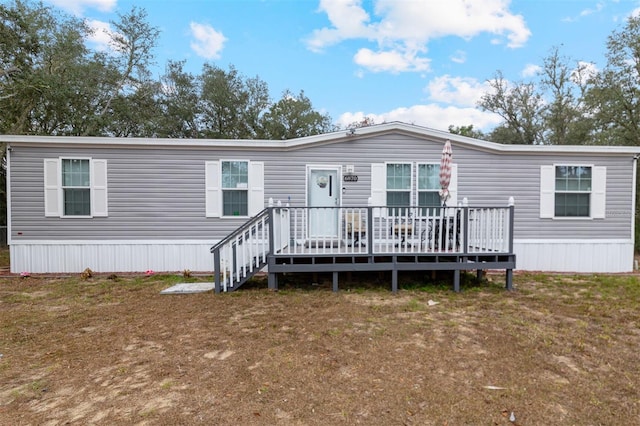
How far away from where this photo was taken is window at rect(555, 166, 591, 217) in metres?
7.50

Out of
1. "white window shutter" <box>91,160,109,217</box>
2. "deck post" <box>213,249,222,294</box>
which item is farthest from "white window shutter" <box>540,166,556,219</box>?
"white window shutter" <box>91,160,109,217</box>

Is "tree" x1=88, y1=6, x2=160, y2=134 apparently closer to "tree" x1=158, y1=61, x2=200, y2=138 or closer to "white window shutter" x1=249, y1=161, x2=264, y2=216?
"tree" x1=158, y1=61, x2=200, y2=138

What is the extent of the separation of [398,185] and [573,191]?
4071mm

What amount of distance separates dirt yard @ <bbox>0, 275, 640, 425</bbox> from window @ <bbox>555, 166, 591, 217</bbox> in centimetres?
268

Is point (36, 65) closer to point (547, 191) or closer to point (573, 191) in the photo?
point (547, 191)

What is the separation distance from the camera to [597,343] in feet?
11.2

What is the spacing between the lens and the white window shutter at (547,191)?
748 cm

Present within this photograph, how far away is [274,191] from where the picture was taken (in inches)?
292

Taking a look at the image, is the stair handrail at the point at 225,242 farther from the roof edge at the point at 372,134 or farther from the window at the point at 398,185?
the window at the point at 398,185

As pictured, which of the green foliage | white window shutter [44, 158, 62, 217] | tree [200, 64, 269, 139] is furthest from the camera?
tree [200, 64, 269, 139]

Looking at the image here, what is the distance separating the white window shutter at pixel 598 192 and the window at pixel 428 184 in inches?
140

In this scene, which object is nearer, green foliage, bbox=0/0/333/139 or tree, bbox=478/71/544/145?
green foliage, bbox=0/0/333/139

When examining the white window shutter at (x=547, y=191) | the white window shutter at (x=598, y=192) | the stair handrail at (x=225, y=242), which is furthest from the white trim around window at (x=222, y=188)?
the white window shutter at (x=598, y=192)

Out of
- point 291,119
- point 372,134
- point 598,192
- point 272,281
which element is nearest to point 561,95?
point 598,192
